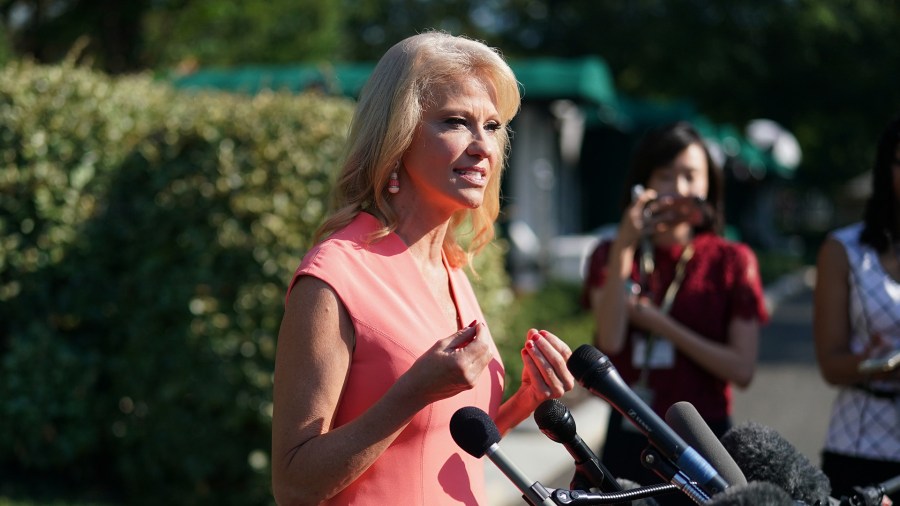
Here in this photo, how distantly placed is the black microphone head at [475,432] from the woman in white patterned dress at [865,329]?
193 centimetres

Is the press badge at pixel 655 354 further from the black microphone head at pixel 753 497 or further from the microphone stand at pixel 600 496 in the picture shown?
the black microphone head at pixel 753 497

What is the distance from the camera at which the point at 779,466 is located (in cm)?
190

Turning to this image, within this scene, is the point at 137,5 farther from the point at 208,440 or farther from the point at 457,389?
the point at 457,389

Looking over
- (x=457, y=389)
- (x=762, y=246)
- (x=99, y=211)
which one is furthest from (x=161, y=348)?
(x=762, y=246)

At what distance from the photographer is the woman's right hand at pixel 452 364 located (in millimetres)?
1862

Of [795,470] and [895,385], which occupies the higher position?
[795,470]

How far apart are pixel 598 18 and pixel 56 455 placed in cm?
2948

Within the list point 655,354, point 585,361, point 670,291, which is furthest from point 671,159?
point 585,361

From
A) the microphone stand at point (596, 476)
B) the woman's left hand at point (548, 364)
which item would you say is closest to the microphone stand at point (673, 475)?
the microphone stand at point (596, 476)

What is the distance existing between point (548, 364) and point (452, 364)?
0.92 ft

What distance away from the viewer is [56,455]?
621 cm

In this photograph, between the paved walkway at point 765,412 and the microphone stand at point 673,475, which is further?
the paved walkway at point 765,412

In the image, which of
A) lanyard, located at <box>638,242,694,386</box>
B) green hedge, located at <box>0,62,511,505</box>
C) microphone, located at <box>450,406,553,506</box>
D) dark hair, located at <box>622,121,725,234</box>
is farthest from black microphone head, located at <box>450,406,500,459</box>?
green hedge, located at <box>0,62,511,505</box>

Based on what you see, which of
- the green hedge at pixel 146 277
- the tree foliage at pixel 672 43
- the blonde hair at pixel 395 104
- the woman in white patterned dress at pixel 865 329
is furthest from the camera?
the tree foliage at pixel 672 43
